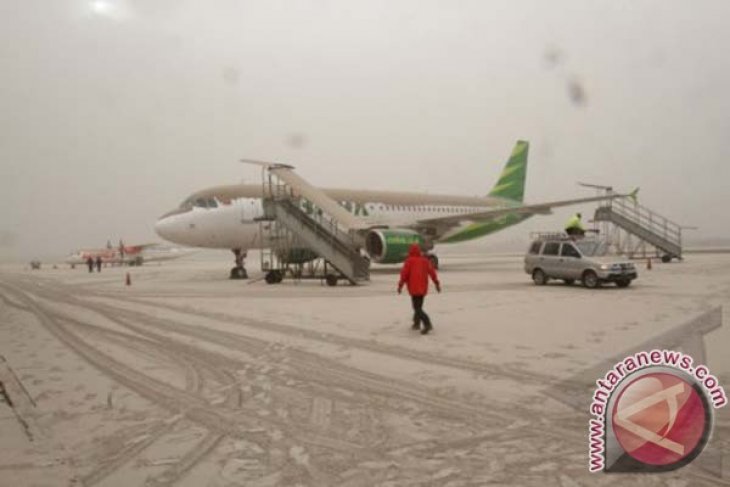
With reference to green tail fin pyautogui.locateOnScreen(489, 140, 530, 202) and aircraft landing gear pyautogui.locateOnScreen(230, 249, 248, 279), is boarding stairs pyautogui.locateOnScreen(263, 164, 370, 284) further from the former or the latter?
green tail fin pyautogui.locateOnScreen(489, 140, 530, 202)

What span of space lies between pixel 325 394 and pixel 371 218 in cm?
2191

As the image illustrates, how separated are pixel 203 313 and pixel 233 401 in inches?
280

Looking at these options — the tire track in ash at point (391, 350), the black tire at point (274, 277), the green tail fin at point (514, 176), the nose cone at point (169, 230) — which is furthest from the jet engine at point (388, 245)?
the green tail fin at point (514, 176)

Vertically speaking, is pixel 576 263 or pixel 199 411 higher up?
pixel 576 263

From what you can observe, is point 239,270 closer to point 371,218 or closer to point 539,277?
point 371,218

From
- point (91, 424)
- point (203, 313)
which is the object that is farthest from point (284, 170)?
point (91, 424)

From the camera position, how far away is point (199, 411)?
206 inches

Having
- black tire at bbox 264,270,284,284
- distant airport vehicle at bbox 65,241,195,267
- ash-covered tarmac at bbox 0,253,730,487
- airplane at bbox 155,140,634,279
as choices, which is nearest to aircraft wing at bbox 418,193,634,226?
airplane at bbox 155,140,634,279

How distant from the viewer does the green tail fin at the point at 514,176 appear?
38.3m

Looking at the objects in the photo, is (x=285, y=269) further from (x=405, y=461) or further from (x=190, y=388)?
(x=405, y=461)

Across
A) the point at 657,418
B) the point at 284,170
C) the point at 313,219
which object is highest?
the point at 284,170

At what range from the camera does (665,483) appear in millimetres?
3537

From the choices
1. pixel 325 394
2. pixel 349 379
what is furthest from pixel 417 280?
pixel 325 394

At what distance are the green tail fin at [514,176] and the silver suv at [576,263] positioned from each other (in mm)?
20654
